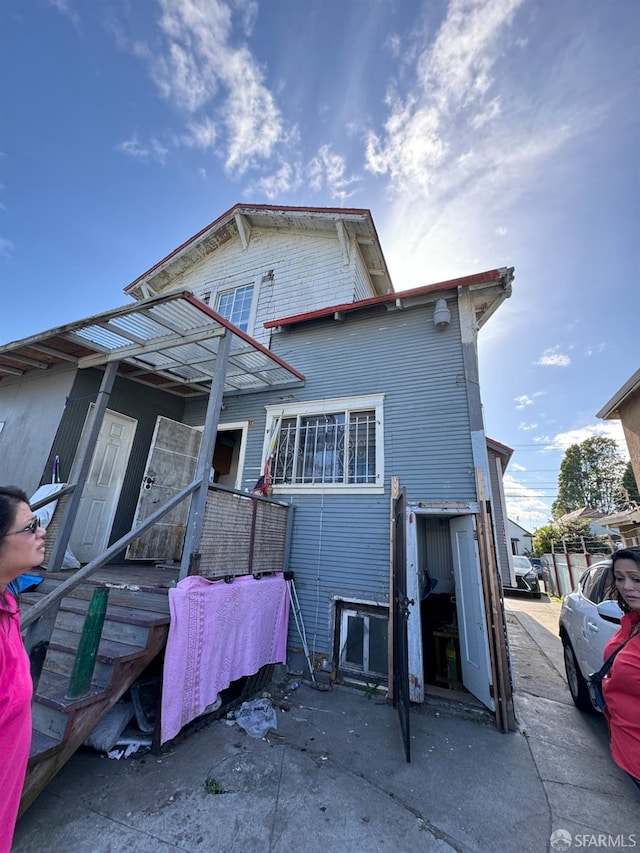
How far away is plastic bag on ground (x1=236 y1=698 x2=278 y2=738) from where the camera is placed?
313 cm

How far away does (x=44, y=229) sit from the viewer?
25.6 feet

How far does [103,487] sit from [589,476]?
38613 mm

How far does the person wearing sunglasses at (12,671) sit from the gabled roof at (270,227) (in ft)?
23.2

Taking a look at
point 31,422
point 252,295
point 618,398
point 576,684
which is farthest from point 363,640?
point 618,398

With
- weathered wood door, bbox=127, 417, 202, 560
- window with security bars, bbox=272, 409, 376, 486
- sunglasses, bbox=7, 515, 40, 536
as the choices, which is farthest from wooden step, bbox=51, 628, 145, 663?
window with security bars, bbox=272, 409, 376, 486

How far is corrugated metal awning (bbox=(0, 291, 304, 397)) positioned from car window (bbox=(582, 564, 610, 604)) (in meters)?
4.72

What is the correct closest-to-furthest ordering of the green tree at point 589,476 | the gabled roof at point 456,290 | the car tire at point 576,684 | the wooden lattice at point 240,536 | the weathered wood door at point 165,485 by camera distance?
the wooden lattice at point 240,536 < the car tire at point 576,684 < the gabled roof at point 456,290 < the weathered wood door at point 165,485 < the green tree at point 589,476

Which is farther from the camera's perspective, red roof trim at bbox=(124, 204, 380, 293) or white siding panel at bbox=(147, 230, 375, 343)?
white siding panel at bbox=(147, 230, 375, 343)

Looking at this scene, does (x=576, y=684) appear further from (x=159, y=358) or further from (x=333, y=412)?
(x=159, y=358)

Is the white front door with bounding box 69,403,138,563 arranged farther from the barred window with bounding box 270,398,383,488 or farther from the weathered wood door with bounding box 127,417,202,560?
the barred window with bounding box 270,398,383,488

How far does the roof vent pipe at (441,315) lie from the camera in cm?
508

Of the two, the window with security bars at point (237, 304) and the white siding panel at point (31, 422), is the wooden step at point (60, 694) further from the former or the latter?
the window with security bars at point (237, 304)

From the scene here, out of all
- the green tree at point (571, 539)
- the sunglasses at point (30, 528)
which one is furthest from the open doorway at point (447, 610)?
the green tree at point (571, 539)

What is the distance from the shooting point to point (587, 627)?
3393 mm
